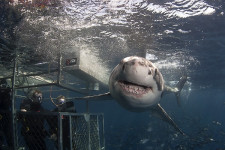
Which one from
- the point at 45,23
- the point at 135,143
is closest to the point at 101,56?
the point at 45,23

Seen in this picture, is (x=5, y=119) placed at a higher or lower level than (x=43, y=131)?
higher

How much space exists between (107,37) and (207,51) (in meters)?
8.00

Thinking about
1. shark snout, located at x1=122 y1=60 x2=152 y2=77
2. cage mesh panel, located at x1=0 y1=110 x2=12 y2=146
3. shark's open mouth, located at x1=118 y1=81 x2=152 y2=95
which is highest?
shark snout, located at x1=122 y1=60 x2=152 y2=77

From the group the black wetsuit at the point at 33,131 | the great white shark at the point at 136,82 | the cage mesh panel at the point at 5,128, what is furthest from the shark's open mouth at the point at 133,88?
the cage mesh panel at the point at 5,128

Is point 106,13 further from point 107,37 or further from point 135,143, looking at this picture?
point 135,143

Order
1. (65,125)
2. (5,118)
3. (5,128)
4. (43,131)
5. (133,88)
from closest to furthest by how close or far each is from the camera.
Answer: (133,88) < (43,131) < (65,125) < (5,118) < (5,128)

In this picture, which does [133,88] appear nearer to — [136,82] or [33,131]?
[136,82]

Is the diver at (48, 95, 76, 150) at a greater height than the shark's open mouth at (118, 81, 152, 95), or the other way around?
the shark's open mouth at (118, 81, 152, 95)

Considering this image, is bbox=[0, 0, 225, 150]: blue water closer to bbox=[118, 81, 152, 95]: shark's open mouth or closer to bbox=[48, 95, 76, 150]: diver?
bbox=[48, 95, 76, 150]: diver

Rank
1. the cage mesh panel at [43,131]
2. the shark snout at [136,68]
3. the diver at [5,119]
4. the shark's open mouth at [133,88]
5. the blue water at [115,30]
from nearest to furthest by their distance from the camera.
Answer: the shark snout at [136,68] < the shark's open mouth at [133,88] < the cage mesh panel at [43,131] < the diver at [5,119] < the blue water at [115,30]

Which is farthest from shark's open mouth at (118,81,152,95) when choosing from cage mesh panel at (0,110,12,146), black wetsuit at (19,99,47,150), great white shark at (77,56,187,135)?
cage mesh panel at (0,110,12,146)

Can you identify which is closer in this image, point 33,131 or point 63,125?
point 33,131

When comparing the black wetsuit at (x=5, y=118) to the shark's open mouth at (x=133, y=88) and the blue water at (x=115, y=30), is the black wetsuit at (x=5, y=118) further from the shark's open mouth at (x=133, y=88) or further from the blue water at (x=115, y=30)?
the shark's open mouth at (x=133, y=88)

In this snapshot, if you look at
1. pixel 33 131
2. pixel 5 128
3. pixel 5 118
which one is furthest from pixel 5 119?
pixel 33 131
